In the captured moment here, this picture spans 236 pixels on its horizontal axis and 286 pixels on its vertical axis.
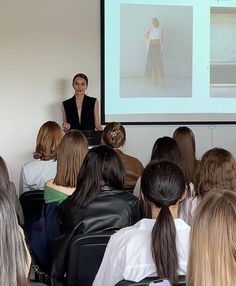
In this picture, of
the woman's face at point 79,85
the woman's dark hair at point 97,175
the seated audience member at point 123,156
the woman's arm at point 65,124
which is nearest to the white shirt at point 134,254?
the woman's dark hair at point 97,175

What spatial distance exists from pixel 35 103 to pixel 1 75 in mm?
538

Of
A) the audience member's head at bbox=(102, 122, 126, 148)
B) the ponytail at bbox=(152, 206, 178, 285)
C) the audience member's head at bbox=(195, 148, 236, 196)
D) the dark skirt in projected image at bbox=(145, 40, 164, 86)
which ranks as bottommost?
the ponytail at bbox=(152, 206, 178, 285)

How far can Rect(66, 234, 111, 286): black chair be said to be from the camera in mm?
2047

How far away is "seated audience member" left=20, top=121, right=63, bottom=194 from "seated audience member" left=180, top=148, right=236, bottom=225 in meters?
1.42

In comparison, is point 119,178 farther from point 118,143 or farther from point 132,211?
point 118,143

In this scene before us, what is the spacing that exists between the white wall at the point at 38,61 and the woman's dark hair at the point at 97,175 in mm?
3571

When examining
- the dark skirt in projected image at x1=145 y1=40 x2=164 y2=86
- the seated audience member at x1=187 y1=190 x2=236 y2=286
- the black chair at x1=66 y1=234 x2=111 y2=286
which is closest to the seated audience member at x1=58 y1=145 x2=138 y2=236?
the black chair at x1=66 y1=234 x2=111 y2=286

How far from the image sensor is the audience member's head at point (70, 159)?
113 inches

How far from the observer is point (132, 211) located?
7.80ft

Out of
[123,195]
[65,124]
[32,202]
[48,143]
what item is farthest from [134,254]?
→ [65,124]

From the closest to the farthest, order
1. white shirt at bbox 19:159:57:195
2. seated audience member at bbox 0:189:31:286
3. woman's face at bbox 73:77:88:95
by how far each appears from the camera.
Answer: seated audience member at bbox 0:189:31:286
white shirt at bbox 19:159:57:195
woman's face at bbox 73:77:88:95

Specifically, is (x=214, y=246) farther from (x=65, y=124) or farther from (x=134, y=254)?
(x=65, y=124)

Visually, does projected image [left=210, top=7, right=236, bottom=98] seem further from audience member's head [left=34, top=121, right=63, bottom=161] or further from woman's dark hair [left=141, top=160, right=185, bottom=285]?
woman's dark hair [left=141, top=160, right=185, bottom=285]

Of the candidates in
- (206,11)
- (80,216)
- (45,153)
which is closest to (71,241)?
(80,216)
